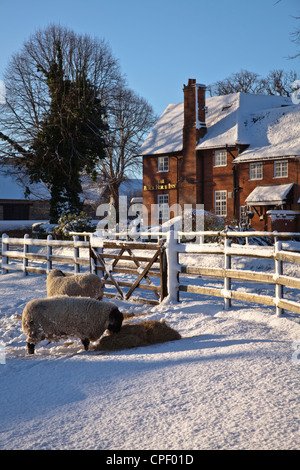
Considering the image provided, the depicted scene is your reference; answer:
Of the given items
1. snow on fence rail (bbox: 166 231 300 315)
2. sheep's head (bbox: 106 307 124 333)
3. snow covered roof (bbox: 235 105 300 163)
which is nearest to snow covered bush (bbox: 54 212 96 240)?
snow covered roof (bbox: 235 105 300 163)

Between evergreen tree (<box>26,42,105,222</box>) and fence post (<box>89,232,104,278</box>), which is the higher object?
evergreen tree (<box>26,42,105,222</box>)

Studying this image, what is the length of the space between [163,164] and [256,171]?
897 centimetres

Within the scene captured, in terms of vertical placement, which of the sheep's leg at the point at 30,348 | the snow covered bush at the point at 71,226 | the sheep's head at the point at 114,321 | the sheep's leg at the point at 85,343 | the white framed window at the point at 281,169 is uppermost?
the white framed window at the point at 281,169

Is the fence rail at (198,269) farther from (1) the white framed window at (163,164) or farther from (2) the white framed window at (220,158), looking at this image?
(1) the white framed window at (163,164)

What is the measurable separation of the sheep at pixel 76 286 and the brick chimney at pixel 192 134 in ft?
95.2

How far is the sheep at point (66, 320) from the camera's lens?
25.0 ft

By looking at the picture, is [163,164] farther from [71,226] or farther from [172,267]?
[172,267]

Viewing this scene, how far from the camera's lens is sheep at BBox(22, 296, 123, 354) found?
7.62 meters

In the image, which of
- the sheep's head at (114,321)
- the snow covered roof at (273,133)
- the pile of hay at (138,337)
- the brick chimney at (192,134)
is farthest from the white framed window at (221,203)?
the sheep's head at (114,321)

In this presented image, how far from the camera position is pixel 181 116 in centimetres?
4353

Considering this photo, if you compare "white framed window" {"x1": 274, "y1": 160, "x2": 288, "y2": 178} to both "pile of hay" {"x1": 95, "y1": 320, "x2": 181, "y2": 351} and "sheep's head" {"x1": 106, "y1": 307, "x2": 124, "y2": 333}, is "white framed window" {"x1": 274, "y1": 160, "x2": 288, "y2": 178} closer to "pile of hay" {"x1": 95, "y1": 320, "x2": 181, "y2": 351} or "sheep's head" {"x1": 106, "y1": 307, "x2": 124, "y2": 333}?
"pile of hay" {"x1": 95, "y1": 320, "x2": 181, "y2": 351}

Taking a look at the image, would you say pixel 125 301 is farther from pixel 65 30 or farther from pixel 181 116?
pixel 181 116

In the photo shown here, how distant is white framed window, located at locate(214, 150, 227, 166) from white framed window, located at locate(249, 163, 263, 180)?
2337mm

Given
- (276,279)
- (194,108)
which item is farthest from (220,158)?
(276,279)
